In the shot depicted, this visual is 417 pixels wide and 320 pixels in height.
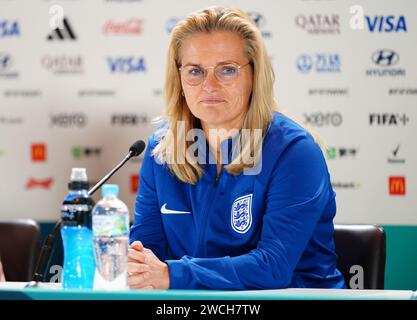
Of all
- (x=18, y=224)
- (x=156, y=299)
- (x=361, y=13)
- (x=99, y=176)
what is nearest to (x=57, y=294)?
(x=156, y=299)

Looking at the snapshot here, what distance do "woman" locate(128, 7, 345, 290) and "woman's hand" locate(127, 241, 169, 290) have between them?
40 mm

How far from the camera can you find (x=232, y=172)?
205cm

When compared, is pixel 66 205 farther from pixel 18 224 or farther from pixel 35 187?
pixel 35 187

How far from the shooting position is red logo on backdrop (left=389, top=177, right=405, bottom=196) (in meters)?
4.05

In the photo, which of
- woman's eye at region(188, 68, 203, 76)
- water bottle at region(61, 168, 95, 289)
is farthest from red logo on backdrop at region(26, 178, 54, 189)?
water bottle at region(61, 168, 95, 289)

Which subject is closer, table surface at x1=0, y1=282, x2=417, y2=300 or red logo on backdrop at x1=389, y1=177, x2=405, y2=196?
table surface at x1=0, y1=282, x2=417, y2=300

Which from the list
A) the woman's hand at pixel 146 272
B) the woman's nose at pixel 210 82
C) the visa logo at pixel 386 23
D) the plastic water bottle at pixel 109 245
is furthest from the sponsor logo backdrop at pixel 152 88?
the plastic water bottle at pixel 109 245

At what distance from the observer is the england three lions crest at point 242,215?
6.56ft

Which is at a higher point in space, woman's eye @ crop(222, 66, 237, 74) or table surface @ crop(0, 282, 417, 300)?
woman's eye @ crop(222, 66, 237, 74)

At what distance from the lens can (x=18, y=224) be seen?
106 inches

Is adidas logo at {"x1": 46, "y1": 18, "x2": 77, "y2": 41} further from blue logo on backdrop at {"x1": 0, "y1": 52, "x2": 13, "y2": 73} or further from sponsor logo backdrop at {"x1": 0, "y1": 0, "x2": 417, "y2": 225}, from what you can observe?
blue logo on backdrop at {"x1": 0, "y1": 52, "x2": 13, "y2": 73}

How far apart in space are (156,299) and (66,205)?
20.0 inches

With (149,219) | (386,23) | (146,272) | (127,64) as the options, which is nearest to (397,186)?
(386,23)

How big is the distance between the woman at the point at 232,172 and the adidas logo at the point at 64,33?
6.91 ft
